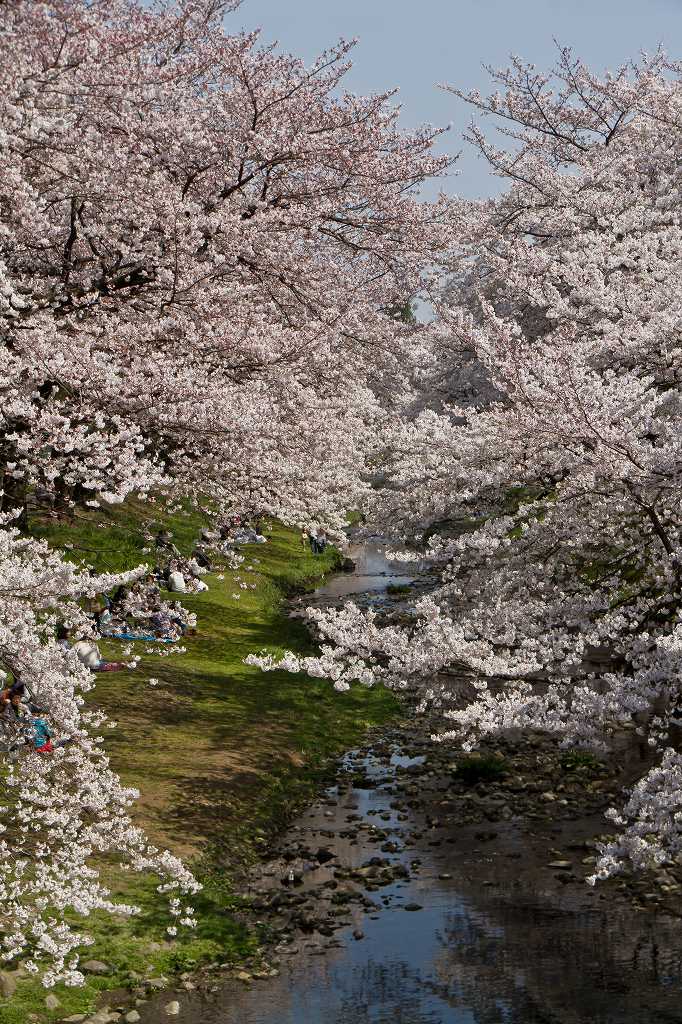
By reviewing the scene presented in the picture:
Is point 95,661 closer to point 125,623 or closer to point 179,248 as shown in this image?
point 125,623

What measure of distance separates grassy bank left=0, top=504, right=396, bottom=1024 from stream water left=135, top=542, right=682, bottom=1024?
26.8 inches

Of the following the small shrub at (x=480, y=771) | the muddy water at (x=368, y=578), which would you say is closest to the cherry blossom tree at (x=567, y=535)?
the small shrub at (x=480, y=771)

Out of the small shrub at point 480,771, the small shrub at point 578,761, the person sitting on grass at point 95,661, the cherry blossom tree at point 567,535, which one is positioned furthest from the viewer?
the person sitting on grass at point 95,661

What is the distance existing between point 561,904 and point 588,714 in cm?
443

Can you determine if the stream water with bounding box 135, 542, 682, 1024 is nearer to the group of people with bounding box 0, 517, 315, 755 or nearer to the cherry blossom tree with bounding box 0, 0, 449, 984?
the cherry blossom tree with bounding box 0, 0, 449, 984

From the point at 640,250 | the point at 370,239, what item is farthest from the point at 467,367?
the point at 640,250

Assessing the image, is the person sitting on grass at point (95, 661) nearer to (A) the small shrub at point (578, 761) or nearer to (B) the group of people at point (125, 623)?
(B) the group of people at point (125, 623)

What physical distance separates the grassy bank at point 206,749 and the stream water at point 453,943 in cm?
68

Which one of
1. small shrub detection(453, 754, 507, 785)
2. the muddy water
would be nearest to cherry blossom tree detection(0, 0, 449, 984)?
small shrub detection(453, 754, 507, 785)

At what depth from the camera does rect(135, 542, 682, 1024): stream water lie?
11.1m

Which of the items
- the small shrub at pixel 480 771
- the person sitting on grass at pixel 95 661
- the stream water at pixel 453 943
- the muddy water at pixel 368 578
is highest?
the muddy water at pixel 368 578

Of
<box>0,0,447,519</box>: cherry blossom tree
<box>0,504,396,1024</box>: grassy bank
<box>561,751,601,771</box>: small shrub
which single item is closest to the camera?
<box>0,504,396,1024</box>: grassy bank

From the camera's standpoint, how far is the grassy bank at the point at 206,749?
39.9ft

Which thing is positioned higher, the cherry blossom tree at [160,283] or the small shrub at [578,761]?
the cherry blossom tree at [160,283]
